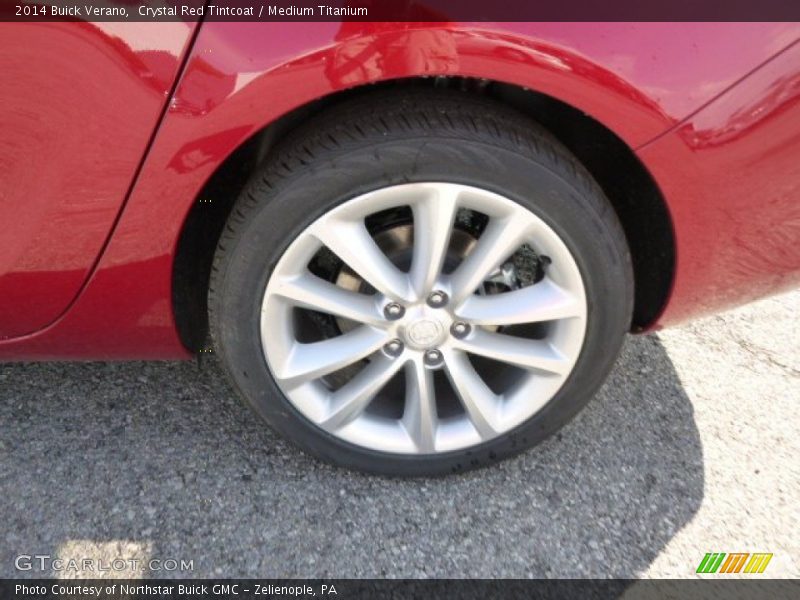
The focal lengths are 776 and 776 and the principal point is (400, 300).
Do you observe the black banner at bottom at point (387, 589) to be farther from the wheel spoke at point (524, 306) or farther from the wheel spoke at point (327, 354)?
the wheel spoke at point (524, 306)

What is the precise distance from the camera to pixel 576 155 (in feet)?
5.78

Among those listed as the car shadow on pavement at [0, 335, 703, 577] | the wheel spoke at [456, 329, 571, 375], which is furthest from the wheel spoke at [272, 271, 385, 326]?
the car shadow on pavement at [0, 335, 703, 577]

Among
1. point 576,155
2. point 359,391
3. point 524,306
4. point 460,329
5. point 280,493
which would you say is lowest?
point 280,493

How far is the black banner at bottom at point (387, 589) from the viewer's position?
5.48 ft

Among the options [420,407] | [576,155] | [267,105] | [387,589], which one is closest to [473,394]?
[420,407]

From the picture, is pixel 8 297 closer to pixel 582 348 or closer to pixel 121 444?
pixel 121 444

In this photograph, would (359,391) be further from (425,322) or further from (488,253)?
(488,253)

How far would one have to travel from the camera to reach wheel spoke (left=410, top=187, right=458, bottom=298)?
1.57 metres

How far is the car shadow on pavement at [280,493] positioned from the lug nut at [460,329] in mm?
427

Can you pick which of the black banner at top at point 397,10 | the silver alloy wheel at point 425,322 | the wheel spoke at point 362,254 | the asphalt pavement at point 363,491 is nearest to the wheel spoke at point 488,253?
the silver alloy wheel at point 425,322

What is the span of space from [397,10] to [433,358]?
772mm

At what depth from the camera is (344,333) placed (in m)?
1.90

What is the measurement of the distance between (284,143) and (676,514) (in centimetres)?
128

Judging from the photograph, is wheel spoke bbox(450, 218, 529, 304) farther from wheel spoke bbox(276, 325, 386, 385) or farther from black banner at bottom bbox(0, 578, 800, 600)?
black banner at bottom bbox(0, 578, 800, 600)
